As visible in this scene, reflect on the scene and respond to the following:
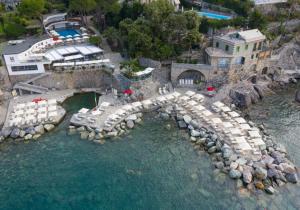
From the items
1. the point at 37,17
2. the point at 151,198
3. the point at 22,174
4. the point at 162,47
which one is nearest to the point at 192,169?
the point at 151,198

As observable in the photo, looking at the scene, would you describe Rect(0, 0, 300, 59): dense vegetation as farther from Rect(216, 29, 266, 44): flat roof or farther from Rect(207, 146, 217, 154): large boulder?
Rect(207, 146, 217, 154): large boulder

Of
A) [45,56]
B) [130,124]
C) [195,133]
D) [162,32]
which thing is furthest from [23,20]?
[195,133]

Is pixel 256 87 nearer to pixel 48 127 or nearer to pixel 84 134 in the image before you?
pixel 84 134

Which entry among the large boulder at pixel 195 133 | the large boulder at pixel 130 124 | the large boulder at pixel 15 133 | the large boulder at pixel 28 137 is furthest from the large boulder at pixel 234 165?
the large boulder at pixel 15 133

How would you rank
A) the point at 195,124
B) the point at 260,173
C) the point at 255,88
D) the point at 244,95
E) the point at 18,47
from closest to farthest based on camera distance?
the point at 260,173, the point at 195,124, the point at 244,95, the point at 255,88, the point at 18,47

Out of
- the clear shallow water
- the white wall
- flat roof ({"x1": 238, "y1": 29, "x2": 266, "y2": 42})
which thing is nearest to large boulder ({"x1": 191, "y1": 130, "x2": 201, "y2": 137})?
the clear shallow water

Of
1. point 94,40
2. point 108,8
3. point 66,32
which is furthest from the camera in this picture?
point 66,32
